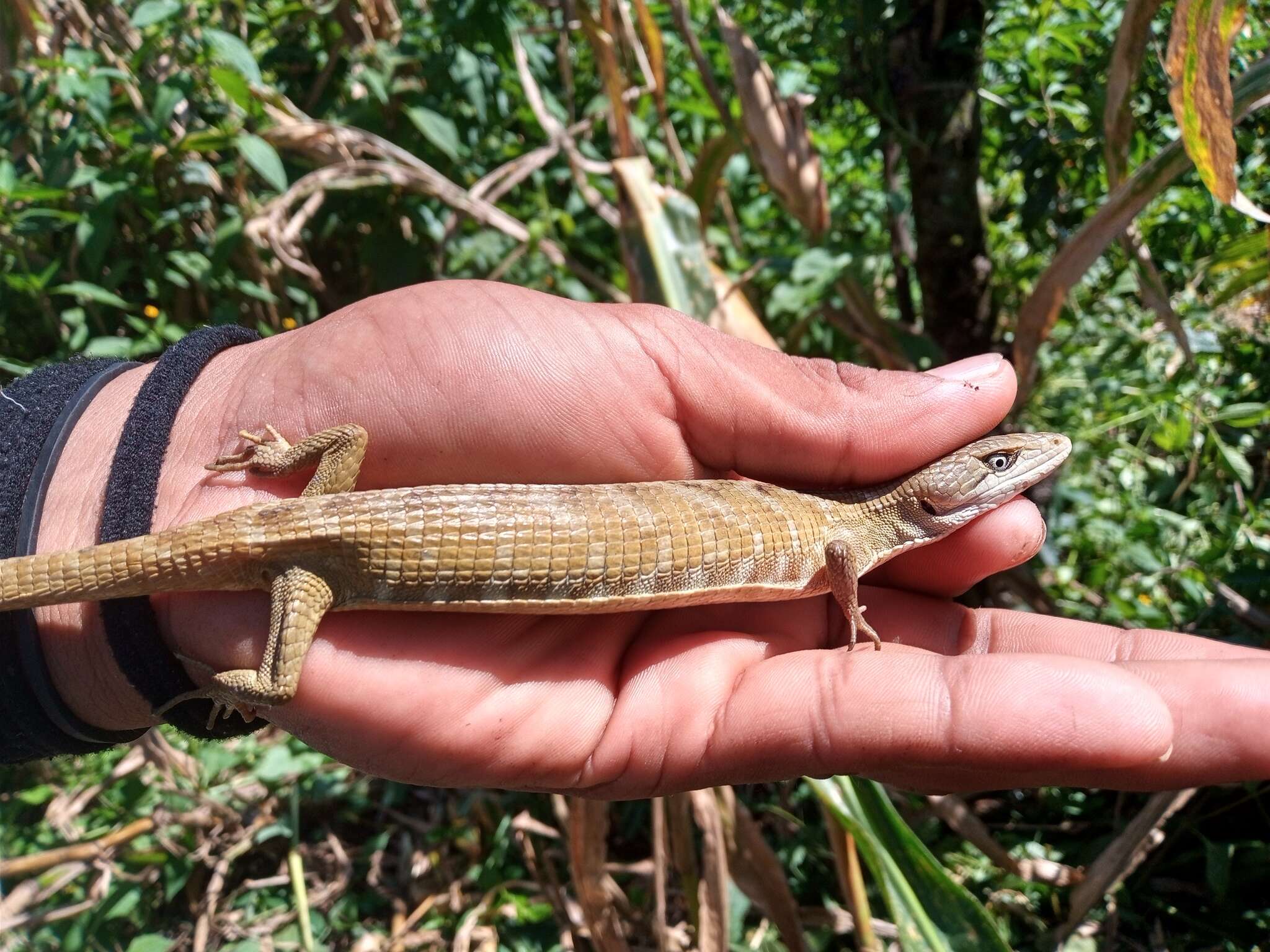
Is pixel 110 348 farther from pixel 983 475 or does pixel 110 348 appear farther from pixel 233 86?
pixel 983 475

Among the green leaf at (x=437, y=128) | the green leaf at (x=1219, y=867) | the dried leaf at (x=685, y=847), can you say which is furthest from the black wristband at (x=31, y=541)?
the green leaf at (x=1219, y=867)

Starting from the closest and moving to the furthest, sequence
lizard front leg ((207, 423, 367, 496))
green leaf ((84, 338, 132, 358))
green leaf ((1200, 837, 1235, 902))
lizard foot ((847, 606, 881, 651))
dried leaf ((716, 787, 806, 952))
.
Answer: lizard front leg ((207, 423, 367, 496)) → lizard foot ((847, 606, 881, 651)) → green leaf ((1200, 837, 1235, 902)) → dried leaf ((716, 787, 806, 952)) → green leaf ((84, 338, 132, 358))

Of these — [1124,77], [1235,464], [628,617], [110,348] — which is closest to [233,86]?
[110,348]

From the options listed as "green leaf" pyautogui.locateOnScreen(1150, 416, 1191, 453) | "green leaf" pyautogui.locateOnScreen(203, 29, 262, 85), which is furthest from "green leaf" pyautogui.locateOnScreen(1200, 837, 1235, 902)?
"green leaf" pyautogui.locateOnScreen(203, 29, 262, 85)

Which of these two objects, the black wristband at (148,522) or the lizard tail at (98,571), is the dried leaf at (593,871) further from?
the lizard tail at (98,571)

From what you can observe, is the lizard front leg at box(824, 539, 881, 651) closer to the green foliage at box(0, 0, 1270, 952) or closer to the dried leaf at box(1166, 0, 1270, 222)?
the green foliage at box(0, 0, 1270, 952)

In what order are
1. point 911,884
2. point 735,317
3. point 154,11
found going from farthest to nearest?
point 735,317 < point 154,11 < point 911,884
